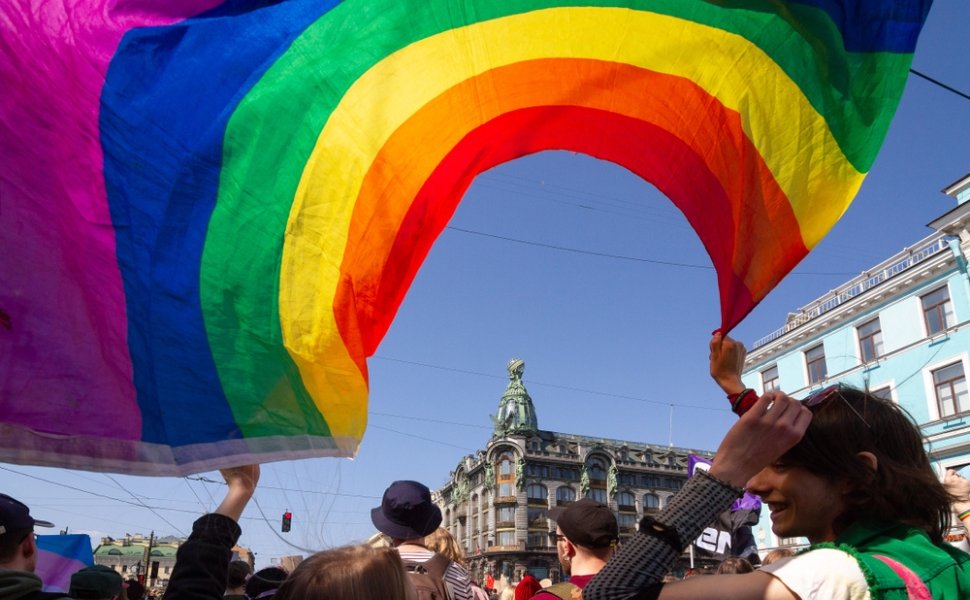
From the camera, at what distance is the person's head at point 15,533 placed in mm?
2514

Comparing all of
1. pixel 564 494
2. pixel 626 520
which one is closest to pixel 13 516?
pixel 564 494

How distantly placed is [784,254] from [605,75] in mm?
1087

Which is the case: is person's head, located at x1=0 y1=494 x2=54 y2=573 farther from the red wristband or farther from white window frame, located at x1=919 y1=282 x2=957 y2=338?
white window frame, located at x1=919 y1=282 x2=957 y2=338

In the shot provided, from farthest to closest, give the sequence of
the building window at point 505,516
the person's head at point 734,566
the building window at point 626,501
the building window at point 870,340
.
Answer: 1. the building window at point 626,501
2. the building window at point 505,516
3. the building window at point 870,340
4. the person's head at point 734,566

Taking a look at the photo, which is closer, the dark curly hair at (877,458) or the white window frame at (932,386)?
the dark curly hair at (877,458)

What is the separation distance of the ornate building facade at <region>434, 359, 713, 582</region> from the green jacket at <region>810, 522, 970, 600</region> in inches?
2498

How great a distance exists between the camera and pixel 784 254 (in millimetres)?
2846

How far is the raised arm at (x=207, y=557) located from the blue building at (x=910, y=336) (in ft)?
65.7

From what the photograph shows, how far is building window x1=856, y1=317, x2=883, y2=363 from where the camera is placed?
2481cm

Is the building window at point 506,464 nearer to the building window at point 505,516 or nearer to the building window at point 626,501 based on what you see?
the building window at point 505,516

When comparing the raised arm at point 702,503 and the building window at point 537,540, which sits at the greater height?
the building window at point 537,540

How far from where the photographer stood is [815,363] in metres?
27.3

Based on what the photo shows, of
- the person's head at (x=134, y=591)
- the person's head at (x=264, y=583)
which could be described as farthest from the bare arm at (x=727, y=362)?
the person's head at (x=134, y=591)

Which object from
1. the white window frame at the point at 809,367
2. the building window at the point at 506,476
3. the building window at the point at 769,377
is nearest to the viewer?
the white window frame at the point at 809,367
